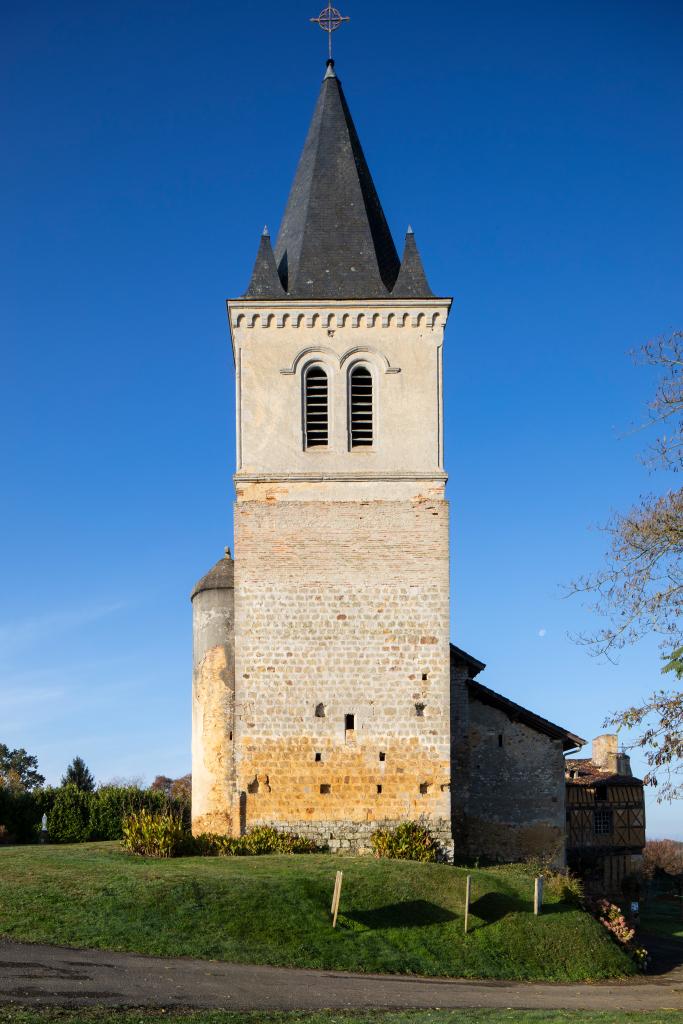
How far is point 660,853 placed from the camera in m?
60.2

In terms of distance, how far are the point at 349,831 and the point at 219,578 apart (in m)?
6.85

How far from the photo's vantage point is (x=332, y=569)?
80.7 ft

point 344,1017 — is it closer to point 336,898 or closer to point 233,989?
point 233,989

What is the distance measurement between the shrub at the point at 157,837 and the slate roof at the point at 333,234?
458 inches

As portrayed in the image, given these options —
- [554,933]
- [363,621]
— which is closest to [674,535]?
[554,933]

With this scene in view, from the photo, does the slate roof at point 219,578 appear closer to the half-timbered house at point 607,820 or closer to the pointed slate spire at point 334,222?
the pointed slate spire at point 334,222

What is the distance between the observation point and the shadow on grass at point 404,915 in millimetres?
18656

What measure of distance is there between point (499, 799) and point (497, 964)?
355 inches

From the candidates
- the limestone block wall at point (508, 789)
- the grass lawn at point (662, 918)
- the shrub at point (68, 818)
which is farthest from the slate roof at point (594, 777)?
the shrub at point (68, 818)

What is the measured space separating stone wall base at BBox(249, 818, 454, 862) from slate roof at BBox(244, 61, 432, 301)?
11530 millimetres

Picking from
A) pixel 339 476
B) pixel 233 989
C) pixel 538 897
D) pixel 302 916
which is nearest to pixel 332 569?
pixel 339 476

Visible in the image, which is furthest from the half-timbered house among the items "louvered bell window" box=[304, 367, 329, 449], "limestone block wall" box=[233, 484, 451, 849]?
"louvered bell window" box=[304, 367, 329, 449]

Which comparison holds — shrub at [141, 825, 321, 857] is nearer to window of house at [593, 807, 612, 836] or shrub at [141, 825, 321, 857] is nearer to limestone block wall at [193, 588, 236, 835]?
limestone block wall at [193, 588, 236, 835]

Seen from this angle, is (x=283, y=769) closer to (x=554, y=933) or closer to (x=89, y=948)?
(x=554, y=933)
